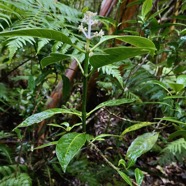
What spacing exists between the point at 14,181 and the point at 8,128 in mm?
775

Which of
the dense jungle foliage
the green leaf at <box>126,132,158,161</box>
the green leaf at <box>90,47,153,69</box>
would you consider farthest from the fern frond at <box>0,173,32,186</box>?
the green leaf at <box>90,47,153,69</box>

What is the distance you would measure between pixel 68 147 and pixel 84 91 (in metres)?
0.15

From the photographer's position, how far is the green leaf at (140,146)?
2.65ft

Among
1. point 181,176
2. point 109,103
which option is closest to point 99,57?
point 109,103

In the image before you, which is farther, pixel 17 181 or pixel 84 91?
pixel 17 181

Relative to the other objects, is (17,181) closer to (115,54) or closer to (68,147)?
(68,147)

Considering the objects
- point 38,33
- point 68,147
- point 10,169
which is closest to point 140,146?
point 68,147

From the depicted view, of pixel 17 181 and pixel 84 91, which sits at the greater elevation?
pixel 84 91

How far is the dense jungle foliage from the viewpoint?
65 centimetres

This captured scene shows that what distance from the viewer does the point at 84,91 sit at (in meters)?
0.66

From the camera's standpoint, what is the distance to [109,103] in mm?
790

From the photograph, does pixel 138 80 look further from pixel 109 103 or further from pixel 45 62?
pixel 45 62

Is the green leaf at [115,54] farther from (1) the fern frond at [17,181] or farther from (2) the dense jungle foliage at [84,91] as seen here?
(1) the fern frond at [17,181]

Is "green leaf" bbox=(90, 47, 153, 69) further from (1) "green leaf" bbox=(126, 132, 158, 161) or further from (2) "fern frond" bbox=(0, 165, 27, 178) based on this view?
(2) "fern frond" bbox=(0, 165, 27, 178)
